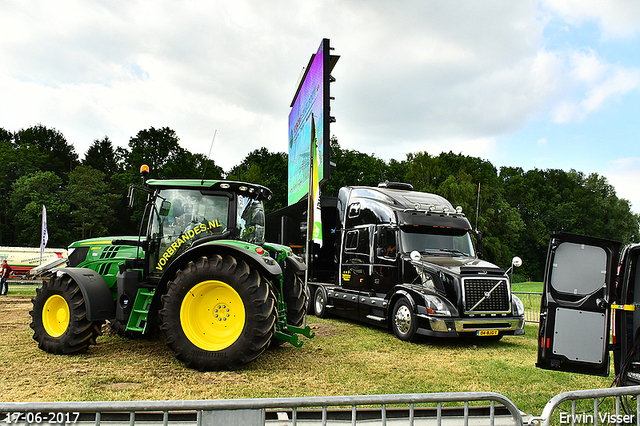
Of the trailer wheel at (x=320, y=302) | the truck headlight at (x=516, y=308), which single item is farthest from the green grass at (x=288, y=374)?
→ the trailer wheel at (x=320, y=302)

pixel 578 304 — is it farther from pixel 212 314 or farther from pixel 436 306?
pixel 212 314

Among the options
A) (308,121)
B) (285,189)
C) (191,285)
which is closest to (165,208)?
(191,285)

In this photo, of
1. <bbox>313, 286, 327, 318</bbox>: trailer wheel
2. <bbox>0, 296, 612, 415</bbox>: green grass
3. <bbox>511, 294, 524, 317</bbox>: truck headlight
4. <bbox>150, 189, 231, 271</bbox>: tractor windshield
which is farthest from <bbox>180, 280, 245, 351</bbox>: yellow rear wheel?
<bbox>313, 286, 327, 318</bbox>: trailer wheel

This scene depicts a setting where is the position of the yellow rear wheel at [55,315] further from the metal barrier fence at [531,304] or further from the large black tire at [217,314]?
the metal barrier fence at [531,304]

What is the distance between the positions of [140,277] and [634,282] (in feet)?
18.9

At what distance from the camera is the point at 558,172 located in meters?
61.8

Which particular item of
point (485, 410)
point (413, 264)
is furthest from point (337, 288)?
point (485, 410)

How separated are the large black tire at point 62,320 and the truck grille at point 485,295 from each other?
572cm

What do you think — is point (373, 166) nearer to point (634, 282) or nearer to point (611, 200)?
point (611, 200)

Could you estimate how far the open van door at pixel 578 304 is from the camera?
416 cm

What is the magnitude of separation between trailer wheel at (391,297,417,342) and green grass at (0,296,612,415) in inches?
12.2

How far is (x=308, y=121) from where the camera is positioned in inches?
545

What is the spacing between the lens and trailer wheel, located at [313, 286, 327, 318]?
1087 cm

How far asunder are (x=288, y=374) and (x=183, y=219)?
250cm
